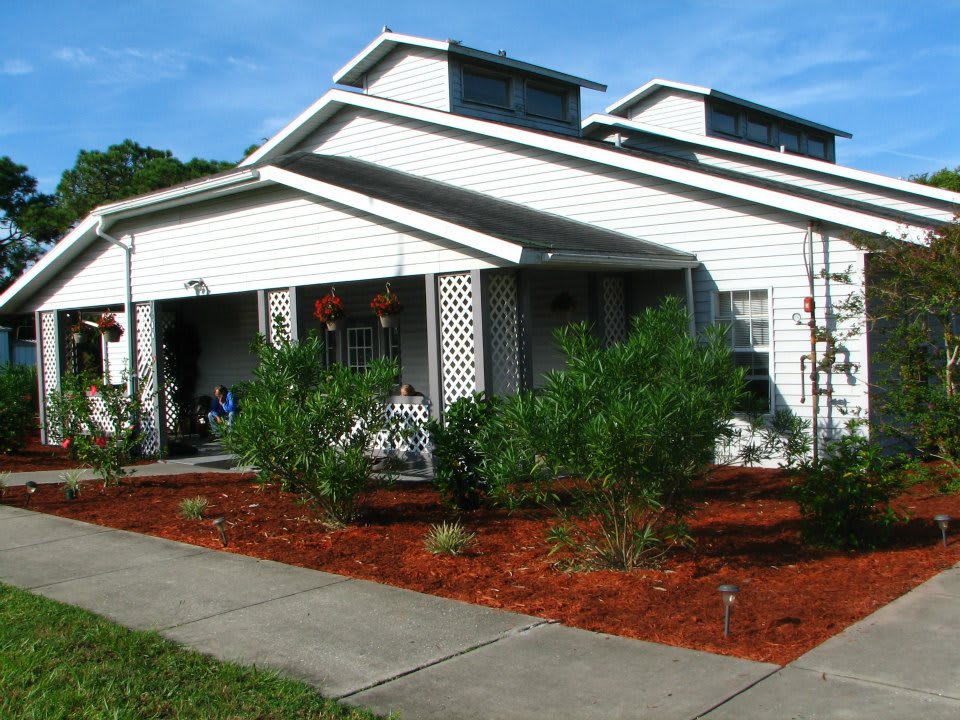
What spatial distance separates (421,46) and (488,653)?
13796 mm

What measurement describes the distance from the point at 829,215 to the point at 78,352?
13.8 meters

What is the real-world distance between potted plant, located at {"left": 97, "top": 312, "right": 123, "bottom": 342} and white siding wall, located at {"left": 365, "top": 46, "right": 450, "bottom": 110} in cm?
670

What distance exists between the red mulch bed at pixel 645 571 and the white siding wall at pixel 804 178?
303 inches

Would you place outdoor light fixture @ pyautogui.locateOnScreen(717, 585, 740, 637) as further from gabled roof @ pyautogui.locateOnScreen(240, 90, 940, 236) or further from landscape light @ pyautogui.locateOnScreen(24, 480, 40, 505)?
landscape light @ pyautogui.locateOnScreen(24, 480, 40, 505)

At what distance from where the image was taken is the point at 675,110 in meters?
20.2

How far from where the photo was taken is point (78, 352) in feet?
56.8

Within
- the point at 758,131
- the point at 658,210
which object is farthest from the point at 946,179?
the point at 658,210

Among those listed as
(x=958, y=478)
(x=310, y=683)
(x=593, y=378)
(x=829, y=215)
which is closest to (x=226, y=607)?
(x=310, y=683)

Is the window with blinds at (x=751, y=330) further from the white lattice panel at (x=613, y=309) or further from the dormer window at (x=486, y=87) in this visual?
the dormer window at (x=486, y=87)

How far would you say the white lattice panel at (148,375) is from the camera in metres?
14.6

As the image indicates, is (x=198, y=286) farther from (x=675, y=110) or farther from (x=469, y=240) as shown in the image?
(x=675, y=110)

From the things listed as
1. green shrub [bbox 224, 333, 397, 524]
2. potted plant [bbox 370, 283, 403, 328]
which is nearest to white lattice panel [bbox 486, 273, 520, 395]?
potted plant [bbox 370, 283, 403, 328]

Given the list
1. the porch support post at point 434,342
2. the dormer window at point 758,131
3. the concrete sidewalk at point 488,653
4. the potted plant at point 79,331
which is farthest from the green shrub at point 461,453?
the dormer window at point 758,131

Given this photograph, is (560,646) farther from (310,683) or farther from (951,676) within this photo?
(951,676)
